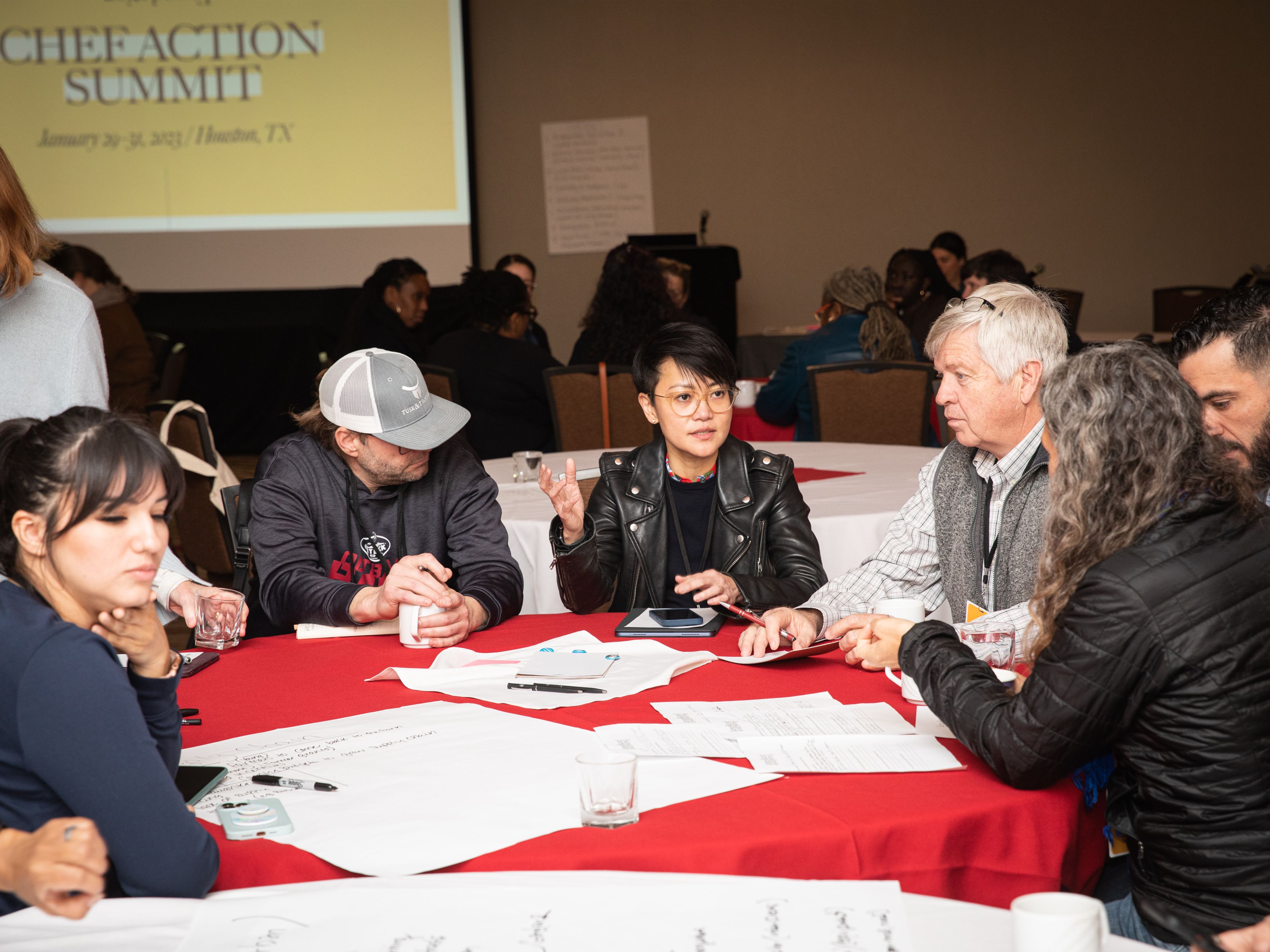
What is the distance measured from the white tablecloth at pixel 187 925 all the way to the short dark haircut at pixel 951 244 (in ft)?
25.6

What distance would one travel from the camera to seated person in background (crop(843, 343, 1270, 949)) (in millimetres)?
1351

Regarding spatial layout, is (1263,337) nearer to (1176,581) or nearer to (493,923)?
(1176,581)

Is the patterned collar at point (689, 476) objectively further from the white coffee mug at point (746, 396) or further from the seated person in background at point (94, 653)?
the white coffee mug at point (746, 396)

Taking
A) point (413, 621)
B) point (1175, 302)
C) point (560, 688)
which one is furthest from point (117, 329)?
point (1175, 302)

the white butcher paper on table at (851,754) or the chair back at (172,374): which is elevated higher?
the chair back at (172,374)

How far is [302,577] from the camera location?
2309 mm

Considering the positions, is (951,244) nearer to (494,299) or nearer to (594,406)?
(494,299)

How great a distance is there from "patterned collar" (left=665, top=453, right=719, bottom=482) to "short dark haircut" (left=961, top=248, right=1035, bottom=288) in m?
3.64

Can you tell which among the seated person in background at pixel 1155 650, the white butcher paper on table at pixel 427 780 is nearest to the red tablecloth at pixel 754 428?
the white butcher paper on table at pixel 427 780

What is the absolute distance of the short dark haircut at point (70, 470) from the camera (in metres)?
1.22

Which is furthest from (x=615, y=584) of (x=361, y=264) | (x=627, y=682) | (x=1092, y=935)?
(x=361, y=264)

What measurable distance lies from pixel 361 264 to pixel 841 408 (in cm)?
529

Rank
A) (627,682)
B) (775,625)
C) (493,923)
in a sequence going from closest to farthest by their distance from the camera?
(493,923), (627,682), (775,625)

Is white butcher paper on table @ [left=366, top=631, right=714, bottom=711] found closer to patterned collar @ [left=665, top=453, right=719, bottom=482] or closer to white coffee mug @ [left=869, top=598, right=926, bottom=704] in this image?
white coffee mug @ [left=869, top=598, right=926, bottom=704]
